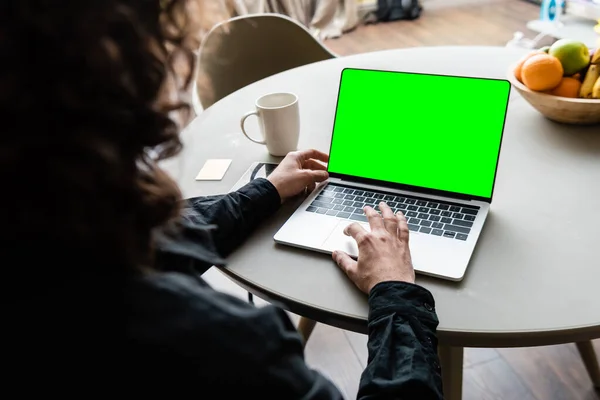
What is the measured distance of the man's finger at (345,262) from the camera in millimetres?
827

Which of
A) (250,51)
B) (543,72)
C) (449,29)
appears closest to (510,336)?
(543,72)

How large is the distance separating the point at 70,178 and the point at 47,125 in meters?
0.04

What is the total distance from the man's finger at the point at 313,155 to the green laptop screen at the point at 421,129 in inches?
1.4

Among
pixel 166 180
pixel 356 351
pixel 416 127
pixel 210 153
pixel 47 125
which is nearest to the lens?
pixel 47 125

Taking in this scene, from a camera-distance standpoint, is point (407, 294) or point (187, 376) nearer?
point (187, 376)

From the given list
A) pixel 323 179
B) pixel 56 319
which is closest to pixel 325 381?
pixel 56 319

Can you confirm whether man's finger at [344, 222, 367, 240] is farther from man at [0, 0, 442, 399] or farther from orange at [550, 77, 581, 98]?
orange at [550, 77, 581, 98]

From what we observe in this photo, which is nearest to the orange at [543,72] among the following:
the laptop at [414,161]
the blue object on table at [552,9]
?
the laptop at [414,161]

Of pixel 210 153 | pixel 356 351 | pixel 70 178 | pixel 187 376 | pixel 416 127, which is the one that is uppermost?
pixel 70 178

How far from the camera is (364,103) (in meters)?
1.03

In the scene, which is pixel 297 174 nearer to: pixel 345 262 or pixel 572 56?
pixel 345 262

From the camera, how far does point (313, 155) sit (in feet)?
3.57

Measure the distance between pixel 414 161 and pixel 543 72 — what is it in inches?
13.3

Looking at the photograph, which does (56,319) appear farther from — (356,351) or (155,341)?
(356,351)
